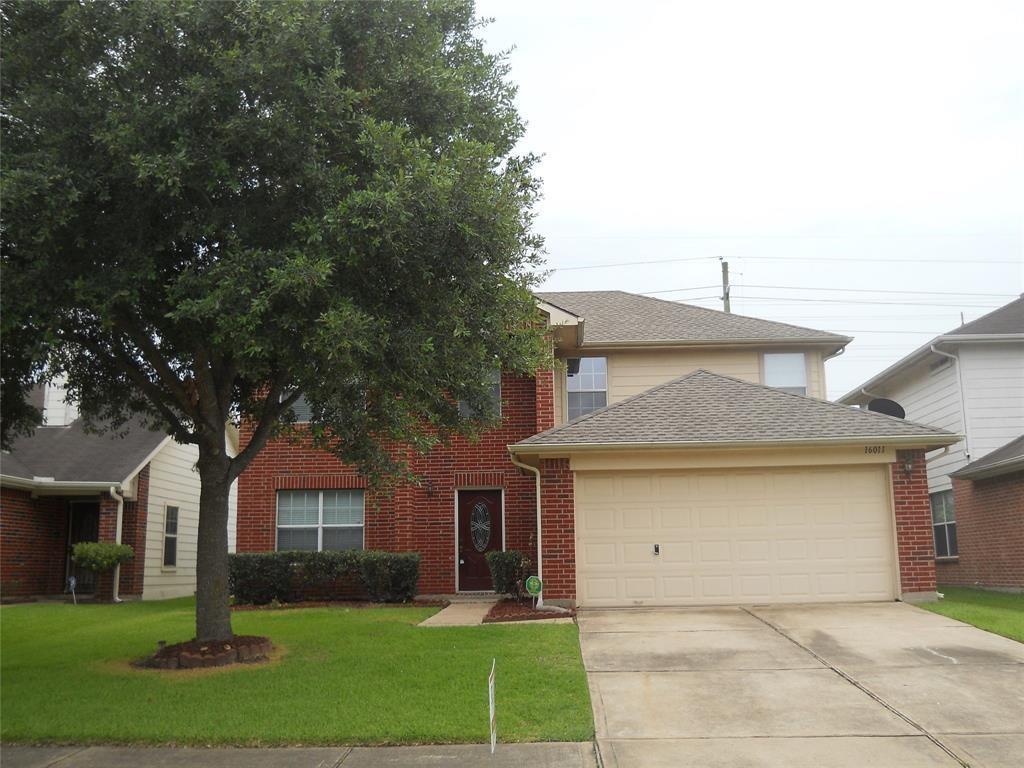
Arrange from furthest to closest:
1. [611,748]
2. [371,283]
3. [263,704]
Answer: [371,283], [263,704], [611,748]

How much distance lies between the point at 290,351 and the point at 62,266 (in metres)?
2.47

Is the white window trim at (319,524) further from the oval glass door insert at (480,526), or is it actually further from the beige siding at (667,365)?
the beige siding at (667,365)

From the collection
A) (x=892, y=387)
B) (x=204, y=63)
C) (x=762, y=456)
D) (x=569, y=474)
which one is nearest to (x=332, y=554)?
(x=569, y=474)

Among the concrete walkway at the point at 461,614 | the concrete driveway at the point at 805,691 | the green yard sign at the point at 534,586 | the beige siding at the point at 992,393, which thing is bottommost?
the concrete driveway at the point at 805,691

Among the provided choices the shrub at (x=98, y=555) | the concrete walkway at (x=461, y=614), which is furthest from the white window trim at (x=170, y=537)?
the concrete walkway at (x=461, y=614)

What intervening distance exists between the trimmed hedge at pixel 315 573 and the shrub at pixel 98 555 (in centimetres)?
312

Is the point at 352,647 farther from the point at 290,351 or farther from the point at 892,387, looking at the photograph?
the point at 892,387

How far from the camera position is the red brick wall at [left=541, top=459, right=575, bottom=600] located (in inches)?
542

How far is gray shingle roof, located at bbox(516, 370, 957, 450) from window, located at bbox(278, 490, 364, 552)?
551 centimetres

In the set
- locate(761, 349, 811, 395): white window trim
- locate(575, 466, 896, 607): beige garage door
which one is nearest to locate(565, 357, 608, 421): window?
locate(761, 349, 811, 395): white window trim

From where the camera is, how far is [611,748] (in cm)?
695

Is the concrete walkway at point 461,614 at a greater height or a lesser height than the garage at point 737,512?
lesser

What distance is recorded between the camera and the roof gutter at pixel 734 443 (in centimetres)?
1358

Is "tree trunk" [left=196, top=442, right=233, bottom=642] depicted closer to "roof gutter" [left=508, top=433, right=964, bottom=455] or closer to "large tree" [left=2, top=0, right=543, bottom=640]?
"large tree" [left=2, top=0, right=543, bottom=640]
